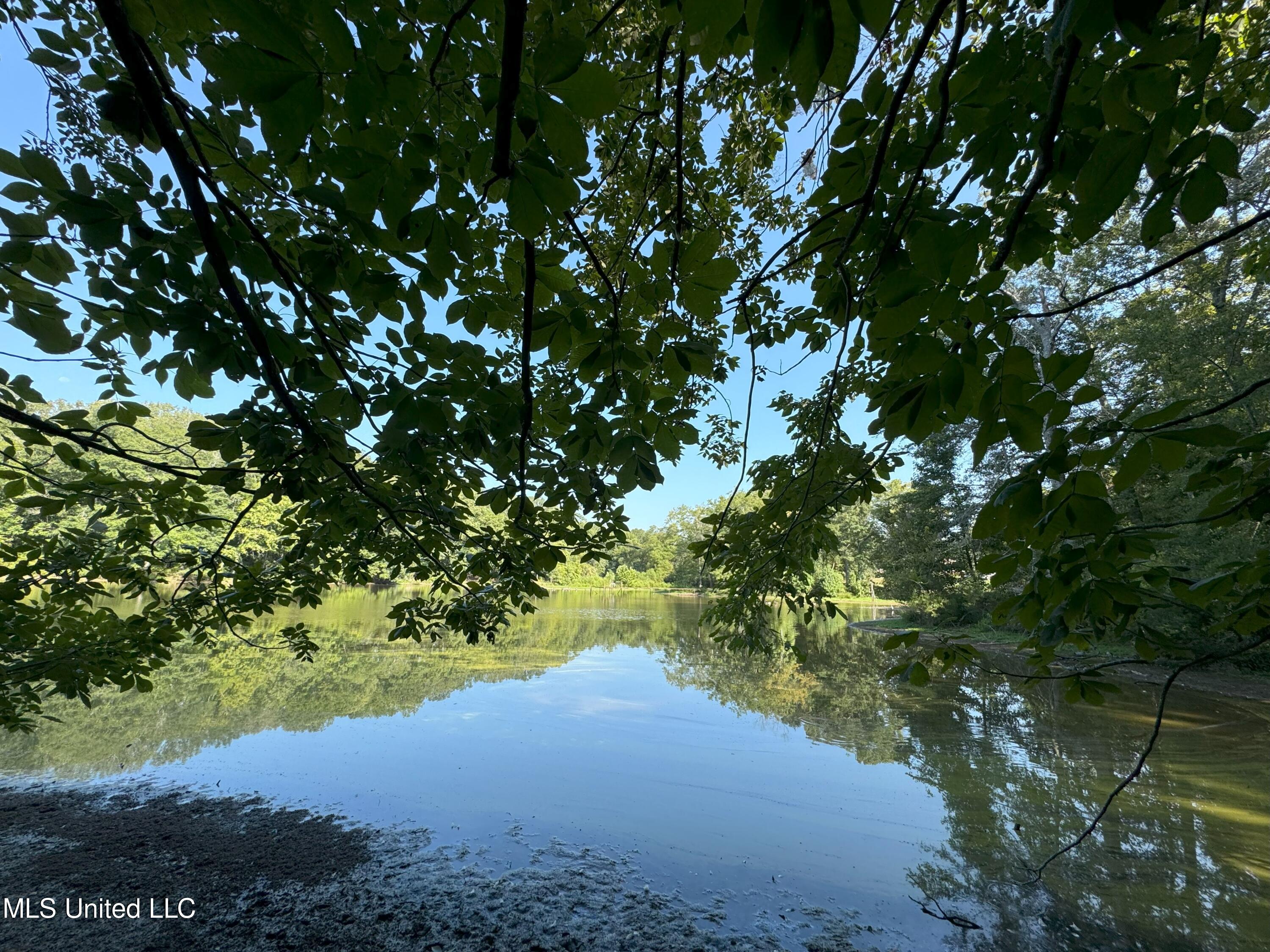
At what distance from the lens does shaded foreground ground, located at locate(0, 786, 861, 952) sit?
10.8ft

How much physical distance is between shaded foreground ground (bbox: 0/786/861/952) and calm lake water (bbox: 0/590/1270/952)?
33 centimetres

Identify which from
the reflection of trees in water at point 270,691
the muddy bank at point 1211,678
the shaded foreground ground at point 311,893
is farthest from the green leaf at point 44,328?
the muddy bank at point 1211,678

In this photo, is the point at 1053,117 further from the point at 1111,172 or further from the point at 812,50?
the point at 812,50

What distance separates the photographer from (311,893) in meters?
3.78

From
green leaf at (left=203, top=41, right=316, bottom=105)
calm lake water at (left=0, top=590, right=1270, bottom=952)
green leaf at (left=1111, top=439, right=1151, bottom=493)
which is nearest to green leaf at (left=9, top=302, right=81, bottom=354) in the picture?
green leaf at (left=203, top=41, right=316, bottom=105)

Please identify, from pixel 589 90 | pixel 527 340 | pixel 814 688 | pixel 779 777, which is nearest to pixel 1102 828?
pixel 779 777

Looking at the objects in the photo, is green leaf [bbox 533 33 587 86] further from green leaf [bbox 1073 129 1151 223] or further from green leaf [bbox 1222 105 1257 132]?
green leaf [bbox 1222 105 1257 132]

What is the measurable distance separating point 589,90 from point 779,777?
7399mm

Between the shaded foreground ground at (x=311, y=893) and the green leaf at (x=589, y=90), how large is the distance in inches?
177

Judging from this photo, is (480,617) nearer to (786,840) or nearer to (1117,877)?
(786,840)

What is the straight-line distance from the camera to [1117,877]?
14.0 feet

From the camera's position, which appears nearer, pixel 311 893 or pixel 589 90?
pixel 589 90

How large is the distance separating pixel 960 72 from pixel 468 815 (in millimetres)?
6483

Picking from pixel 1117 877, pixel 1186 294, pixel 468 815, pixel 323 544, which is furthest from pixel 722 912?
pixel 1186 294
